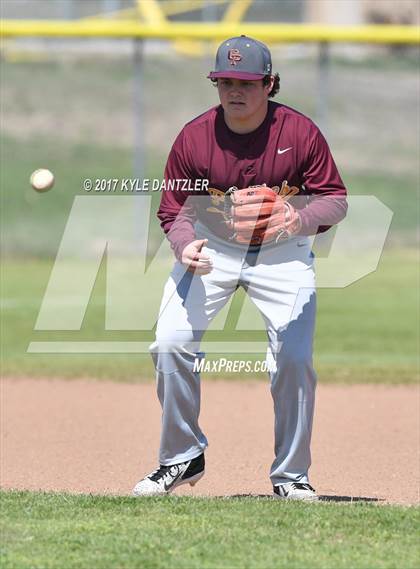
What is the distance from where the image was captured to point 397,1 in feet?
92.8

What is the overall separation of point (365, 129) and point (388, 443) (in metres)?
17.9

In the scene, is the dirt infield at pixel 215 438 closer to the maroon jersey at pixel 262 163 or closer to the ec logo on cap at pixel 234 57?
the maroon jersey at pixel 262 163

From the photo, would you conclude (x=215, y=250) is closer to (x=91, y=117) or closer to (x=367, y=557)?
(x=367, y=557)

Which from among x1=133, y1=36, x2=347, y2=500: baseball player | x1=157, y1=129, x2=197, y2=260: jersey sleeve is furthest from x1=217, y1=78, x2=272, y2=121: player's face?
x1=157, y1=129, x2=197, y2=260: jersey sleeve

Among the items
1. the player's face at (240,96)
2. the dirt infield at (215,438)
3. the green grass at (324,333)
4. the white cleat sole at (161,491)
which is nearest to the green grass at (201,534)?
the white cleat sole at (161,491)

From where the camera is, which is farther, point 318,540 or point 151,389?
point 151,389

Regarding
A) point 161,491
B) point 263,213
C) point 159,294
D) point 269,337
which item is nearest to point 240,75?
point 263,213

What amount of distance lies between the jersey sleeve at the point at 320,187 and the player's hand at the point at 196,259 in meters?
0.48

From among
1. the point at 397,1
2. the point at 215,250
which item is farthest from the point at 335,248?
the point at 397,1

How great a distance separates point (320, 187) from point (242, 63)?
0.69 metres

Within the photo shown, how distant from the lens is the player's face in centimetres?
564

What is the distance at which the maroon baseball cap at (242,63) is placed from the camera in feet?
18.4

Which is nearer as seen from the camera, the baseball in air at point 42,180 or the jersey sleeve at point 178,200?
the jersey sleeve at point 178,200

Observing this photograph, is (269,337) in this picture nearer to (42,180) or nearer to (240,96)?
(240,96)
